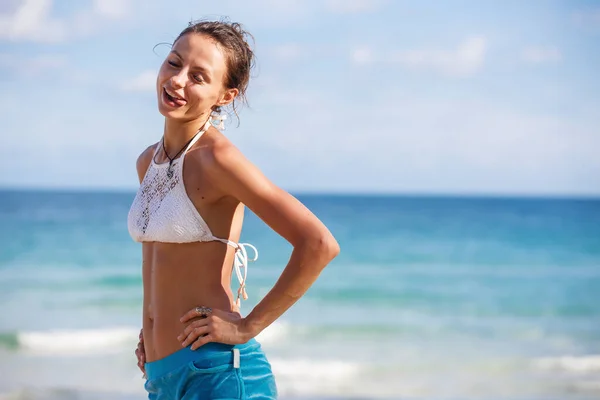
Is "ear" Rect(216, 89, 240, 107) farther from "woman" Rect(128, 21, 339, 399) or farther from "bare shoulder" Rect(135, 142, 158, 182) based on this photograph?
"bare shoulder" Rect(135, 142, 158, 182)

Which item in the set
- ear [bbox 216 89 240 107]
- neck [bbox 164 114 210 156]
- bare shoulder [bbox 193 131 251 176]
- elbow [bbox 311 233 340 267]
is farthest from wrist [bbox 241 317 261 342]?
ear [bbox 216 89 240 107]

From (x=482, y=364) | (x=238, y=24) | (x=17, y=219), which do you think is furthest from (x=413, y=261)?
(x=238, y=24)

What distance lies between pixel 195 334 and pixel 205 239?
0.83 feet

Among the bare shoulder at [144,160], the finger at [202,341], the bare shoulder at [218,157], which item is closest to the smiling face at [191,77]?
the bare shoulder at [218,157]

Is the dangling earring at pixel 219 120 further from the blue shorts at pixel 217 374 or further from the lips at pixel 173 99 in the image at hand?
the blue shorts at pixel 217 374

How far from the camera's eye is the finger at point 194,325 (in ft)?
7.84

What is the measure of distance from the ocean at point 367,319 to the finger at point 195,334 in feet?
19.2

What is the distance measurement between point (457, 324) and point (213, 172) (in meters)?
10.8

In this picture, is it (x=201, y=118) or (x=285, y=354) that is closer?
(x=201, y=118)

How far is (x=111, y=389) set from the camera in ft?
27.3

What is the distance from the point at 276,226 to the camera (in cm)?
238

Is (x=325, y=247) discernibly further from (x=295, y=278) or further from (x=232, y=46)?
(x=232, y=46)

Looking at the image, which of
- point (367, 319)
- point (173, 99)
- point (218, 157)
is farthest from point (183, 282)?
point (367, 319)

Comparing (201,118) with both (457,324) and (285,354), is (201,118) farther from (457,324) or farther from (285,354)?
(457,324)
